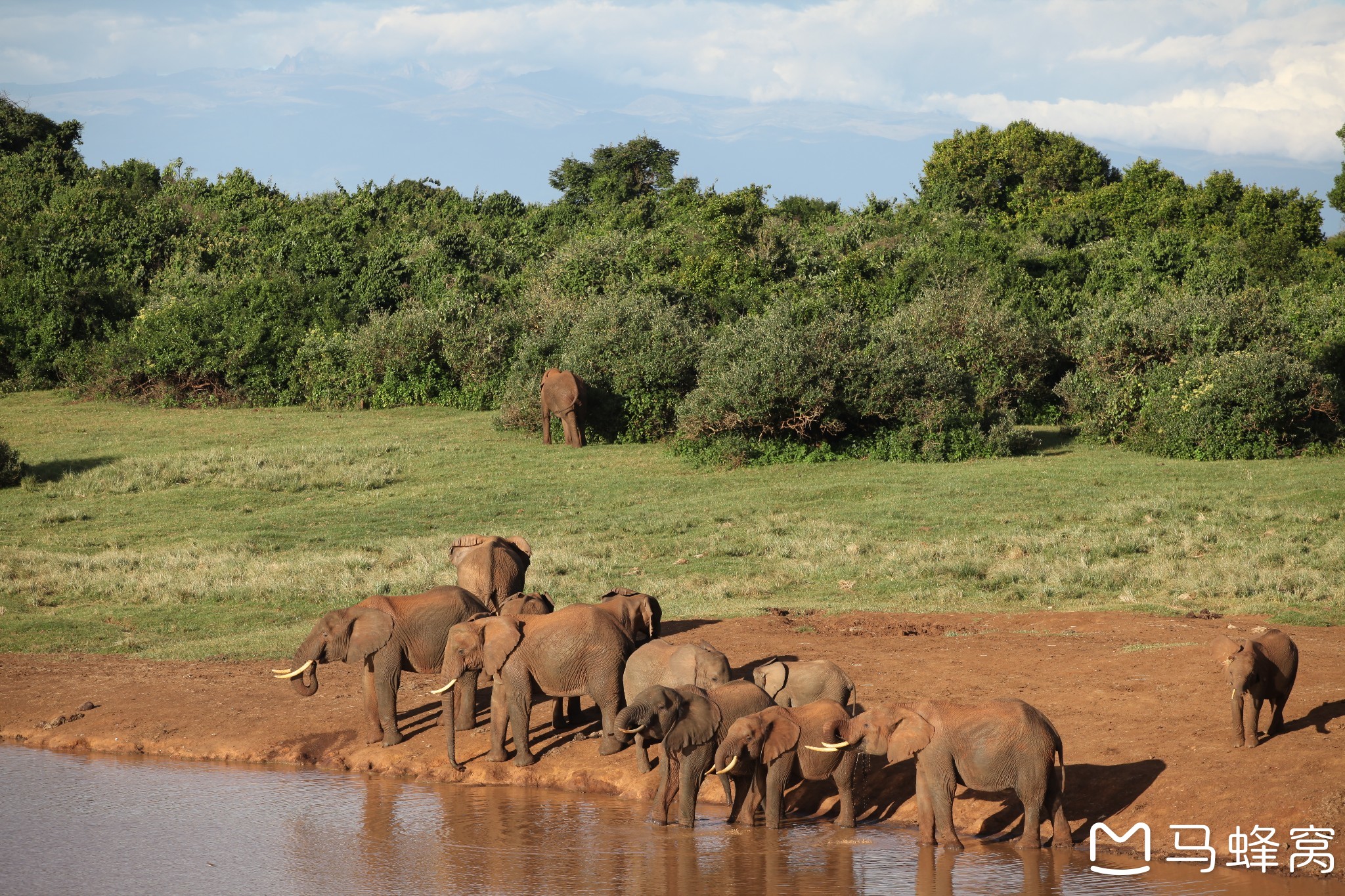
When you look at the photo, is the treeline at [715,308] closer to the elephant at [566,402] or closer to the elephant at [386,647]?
the elephant at [566,402]

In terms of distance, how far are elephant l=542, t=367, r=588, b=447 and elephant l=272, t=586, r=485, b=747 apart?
1711 cm

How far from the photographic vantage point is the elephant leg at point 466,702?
1129cm

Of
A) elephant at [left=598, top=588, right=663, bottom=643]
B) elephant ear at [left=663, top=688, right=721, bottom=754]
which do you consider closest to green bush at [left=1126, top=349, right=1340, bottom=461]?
elephant at [left=598, top=588, right=663, bottom=643]

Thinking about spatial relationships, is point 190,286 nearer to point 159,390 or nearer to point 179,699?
point 159,390

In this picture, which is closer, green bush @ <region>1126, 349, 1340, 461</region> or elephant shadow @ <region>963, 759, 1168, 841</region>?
elephant shadow @ <region>963, 759, 1168, 841</region>

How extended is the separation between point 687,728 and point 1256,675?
3904 millimetres

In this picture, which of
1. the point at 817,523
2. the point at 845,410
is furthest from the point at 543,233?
the point at 817,523

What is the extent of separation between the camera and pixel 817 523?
20766mm

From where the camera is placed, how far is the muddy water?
8.22 m

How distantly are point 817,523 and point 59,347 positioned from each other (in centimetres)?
2602

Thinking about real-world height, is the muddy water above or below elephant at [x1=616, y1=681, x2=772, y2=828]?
below

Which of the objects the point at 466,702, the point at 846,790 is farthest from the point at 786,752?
the point at 466,702

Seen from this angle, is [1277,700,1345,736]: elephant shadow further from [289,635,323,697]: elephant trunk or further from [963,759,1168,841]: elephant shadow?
[289,635,323,697]: elephant trunk

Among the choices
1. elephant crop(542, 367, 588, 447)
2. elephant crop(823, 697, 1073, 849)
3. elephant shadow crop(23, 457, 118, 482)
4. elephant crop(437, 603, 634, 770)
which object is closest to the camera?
Result: elephant crop(823, 697, 1073, 849)
